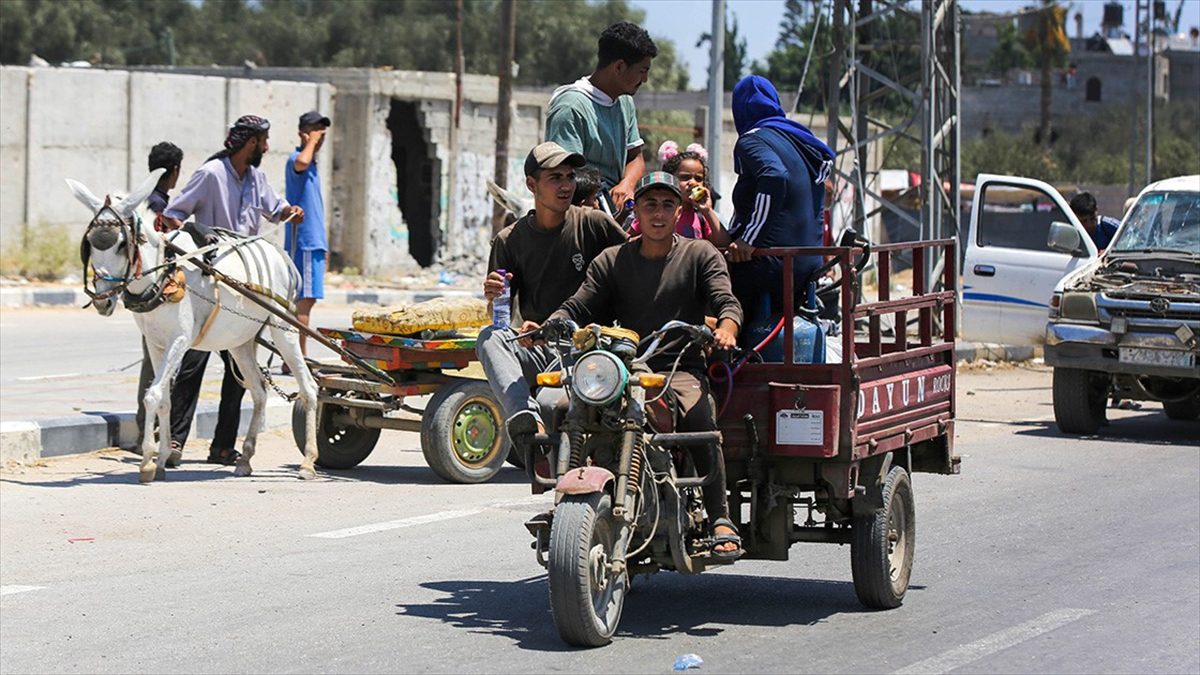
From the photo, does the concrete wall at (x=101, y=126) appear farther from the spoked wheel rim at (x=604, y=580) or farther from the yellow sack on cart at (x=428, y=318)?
the spoked wheel rim at (x=604, y=580)

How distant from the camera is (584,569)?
6.42 m

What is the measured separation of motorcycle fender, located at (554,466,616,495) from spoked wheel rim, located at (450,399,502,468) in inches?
176

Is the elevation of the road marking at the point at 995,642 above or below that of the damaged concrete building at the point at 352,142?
below

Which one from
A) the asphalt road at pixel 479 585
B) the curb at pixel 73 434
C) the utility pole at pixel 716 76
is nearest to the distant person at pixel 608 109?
the asphalt road at pixel 479 585

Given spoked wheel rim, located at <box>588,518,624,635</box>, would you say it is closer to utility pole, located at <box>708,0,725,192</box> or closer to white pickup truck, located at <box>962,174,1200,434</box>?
white pickup truck, located at <box>962,174,1200,434</box>

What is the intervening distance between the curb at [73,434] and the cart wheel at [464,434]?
8.51 ft

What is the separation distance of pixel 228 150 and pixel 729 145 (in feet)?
96.7

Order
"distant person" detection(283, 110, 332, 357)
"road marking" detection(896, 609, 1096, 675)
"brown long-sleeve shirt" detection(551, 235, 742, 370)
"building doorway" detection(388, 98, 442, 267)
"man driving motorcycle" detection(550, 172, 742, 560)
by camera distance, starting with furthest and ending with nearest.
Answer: "building doorway" detection(388, 98, 442, 267) → "distant person" detection(283, 110, 332, 357) → "brown long-sleeve shirt" detection(551, 235, 742, 370) → "man driving motorcycle" detection(550, 172, 742, 560) → "road marking" detection(896, 609, 1096, 675)

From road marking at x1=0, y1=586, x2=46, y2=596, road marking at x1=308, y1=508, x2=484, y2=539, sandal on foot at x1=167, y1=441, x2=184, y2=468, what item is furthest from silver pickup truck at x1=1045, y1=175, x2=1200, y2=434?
road marking at x1=0, y1=586, x2=46, y2=596

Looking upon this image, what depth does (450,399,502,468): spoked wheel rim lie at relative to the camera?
1105 centimetres

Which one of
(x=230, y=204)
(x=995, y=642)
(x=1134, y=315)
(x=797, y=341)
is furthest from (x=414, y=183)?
(x=995, y=642)

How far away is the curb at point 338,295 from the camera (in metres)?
24.3

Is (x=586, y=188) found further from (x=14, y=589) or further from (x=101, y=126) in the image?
(x=101, y=126)

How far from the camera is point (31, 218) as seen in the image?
27.6 metres
